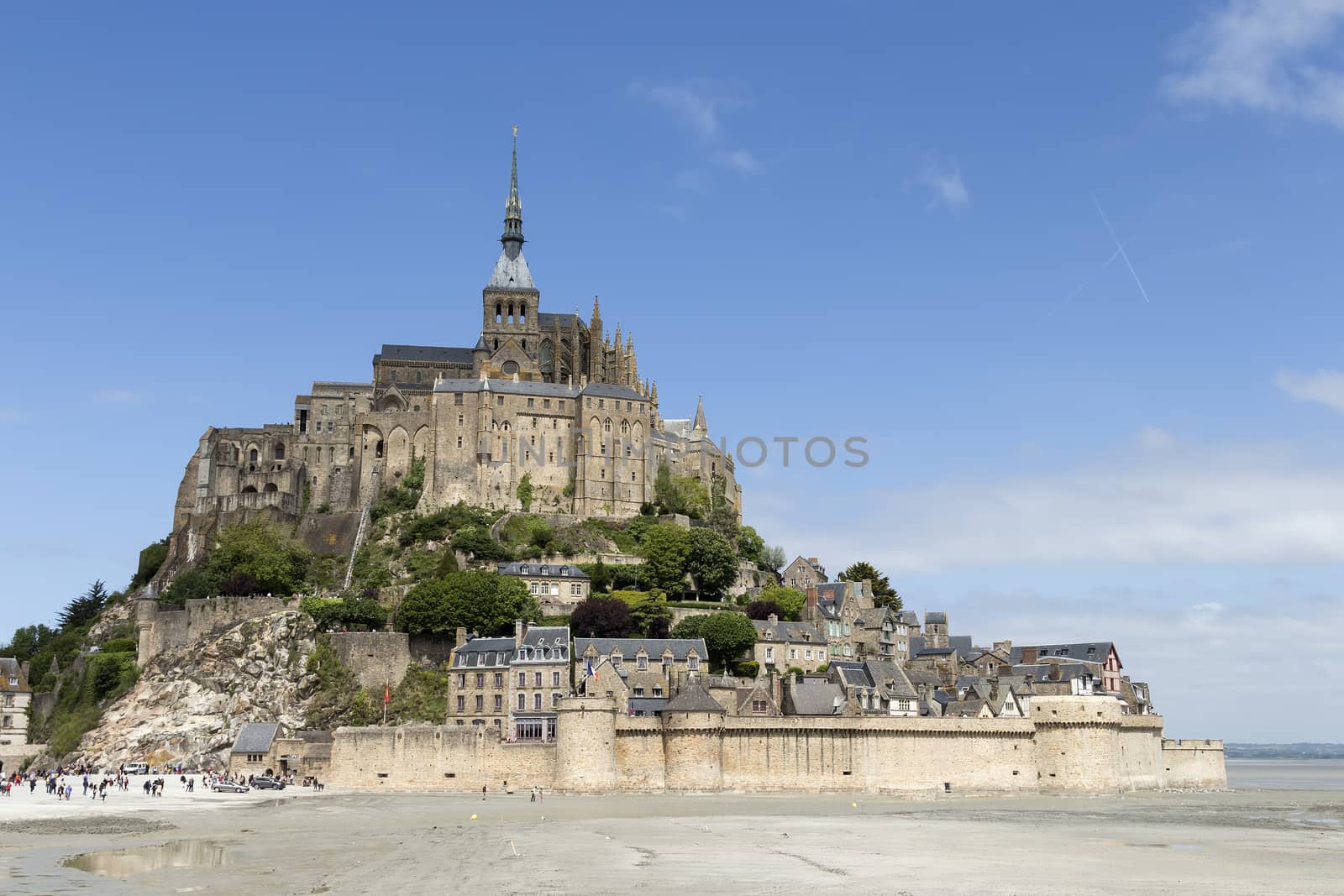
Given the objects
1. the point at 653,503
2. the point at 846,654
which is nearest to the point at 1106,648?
the point at 846,654

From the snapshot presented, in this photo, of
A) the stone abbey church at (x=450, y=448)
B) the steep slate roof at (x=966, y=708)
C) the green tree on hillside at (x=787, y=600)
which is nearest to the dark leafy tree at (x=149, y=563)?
the stone abbey church at (x=450, y=448)

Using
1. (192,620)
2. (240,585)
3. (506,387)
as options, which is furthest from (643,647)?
(506,387)

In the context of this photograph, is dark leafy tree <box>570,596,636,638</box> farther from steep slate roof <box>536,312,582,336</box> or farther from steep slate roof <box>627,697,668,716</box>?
steep slate roof <box>536,312,582,336</box>

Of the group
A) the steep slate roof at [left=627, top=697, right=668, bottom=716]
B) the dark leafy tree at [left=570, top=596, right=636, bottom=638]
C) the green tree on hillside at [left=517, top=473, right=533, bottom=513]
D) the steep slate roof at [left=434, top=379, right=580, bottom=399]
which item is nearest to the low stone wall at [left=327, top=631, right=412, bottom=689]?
the dark leafy tree at [left=570, top=596, right=636, bottom=638]

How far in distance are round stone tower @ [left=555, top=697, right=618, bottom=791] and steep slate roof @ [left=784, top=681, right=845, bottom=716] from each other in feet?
30.3

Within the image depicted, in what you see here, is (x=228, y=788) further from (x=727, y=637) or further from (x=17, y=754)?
(x=727, y=637)

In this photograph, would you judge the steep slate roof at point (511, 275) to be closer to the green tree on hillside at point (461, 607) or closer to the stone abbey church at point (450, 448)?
the stone abbey church at point (450, 448)

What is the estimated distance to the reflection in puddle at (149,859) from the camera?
117 ft

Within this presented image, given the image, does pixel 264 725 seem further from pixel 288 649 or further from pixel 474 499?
pixel 474 499

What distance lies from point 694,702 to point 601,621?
13.6m

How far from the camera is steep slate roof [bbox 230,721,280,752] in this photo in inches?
2438

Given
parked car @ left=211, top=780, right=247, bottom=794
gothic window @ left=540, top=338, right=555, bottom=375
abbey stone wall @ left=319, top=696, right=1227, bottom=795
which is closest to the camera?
parked car @ left=211, top=780, right=247, bottom=794

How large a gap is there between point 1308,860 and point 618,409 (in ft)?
201

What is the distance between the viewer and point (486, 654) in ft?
214
